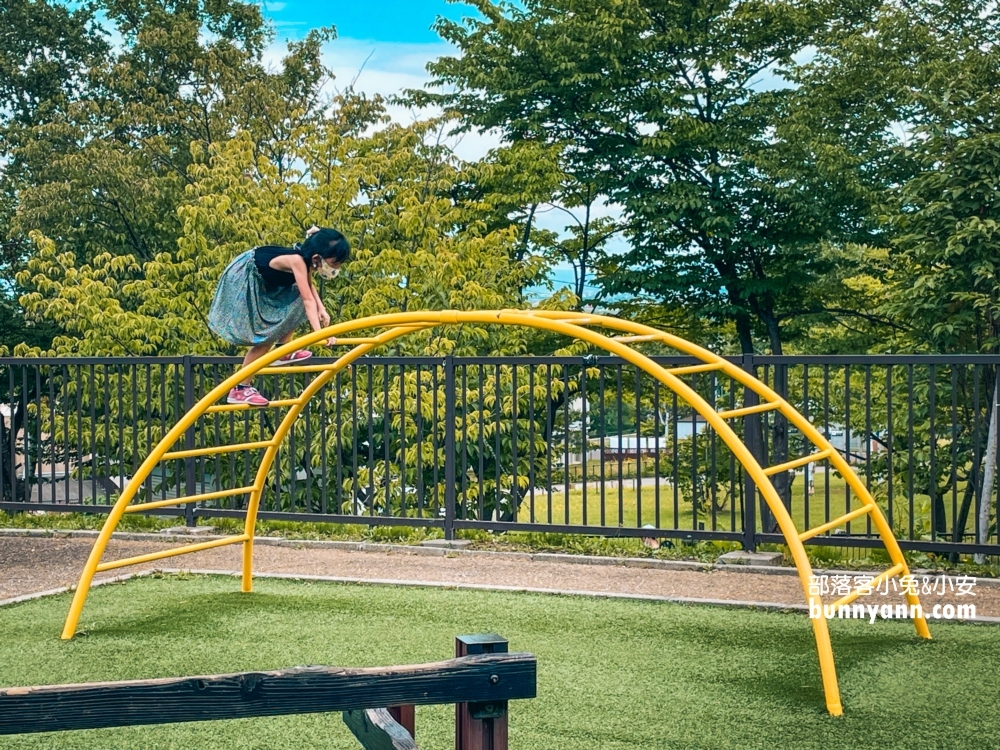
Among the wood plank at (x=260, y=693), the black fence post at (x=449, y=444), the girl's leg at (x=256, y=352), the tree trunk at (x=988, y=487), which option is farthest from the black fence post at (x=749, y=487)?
the wood plank at (x=260, y=693)

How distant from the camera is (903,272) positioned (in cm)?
1702

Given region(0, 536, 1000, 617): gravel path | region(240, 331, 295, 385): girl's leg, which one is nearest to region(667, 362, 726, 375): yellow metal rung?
region(0, 536, 1000, 617): gravel path

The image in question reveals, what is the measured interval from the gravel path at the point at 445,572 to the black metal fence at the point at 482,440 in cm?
36

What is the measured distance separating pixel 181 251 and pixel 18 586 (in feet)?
30.1

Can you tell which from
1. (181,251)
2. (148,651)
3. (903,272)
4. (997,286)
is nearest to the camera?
(148,651)

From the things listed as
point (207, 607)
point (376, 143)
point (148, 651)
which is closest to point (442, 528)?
point (207, 607)

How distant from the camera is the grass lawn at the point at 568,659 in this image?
135 inches

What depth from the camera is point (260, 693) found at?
1841 mm

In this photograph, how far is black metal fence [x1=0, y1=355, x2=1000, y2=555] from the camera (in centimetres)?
681

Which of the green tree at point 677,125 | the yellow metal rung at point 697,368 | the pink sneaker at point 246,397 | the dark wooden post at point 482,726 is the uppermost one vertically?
the green tree at point 677,125

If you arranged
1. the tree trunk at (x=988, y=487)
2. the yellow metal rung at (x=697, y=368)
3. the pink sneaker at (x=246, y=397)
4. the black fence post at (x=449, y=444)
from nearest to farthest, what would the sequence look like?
the yellow metal rung at (x=697, y=368), the pink sneaker at (x=246, y=397), the tree trunk at (x=988, y=487), the black fence post at (x=449, y=444)

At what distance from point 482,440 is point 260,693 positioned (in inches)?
231

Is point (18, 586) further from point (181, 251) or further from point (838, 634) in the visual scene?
point (181, 251)

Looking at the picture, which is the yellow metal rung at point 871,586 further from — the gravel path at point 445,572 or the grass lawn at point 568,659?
the gravel path at point 445,572
